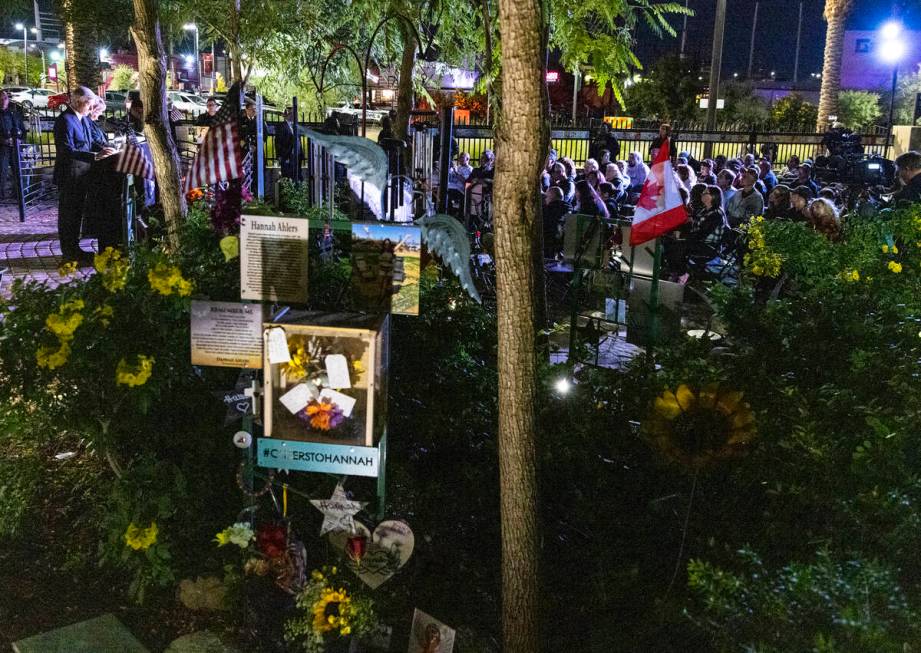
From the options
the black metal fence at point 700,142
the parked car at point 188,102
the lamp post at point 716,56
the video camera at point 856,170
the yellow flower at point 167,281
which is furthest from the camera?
the parked car at point 188,102

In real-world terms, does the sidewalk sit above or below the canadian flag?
below

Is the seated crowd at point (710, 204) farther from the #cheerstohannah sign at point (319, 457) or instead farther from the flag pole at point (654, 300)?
the #cheerstohannah sign at point (319, 457)

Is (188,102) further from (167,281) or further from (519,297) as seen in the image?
(519,297)

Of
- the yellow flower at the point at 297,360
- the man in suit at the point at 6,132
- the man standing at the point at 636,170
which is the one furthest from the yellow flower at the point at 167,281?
the man standing at the point at 636,170

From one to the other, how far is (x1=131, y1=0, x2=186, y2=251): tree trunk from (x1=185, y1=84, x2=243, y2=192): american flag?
6.21ft

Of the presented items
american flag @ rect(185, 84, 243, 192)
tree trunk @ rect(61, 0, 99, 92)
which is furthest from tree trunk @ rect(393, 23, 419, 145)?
tree trunk @ rect(61, 0, 99, 92)

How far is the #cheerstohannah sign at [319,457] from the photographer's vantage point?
11.8 ft

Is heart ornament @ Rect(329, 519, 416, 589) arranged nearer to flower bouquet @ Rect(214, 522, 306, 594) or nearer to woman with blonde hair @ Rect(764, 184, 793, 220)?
flower bouquet @ Rect(214, 522, 306, 594)

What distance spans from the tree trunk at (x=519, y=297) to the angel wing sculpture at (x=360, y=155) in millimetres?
786

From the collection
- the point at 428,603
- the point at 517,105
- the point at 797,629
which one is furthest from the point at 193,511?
the point at 797,629

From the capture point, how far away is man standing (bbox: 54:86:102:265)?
9.48 m

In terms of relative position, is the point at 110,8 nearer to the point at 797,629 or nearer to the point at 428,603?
the point at 428,603

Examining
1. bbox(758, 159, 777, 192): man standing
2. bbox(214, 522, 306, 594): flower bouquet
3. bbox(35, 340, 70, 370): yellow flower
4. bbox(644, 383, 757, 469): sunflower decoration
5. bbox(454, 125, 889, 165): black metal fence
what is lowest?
bbox(214, 522, 306, 594): flower bouquet

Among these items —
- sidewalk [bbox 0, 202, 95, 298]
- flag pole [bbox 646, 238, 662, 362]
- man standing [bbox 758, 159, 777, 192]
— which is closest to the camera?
flag pole [bbox 646, 238, 662, 362]
